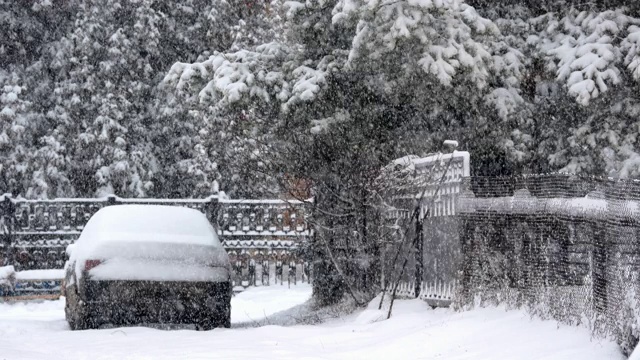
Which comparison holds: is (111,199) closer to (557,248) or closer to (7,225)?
(7,225)

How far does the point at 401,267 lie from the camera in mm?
10812

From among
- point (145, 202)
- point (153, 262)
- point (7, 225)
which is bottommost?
point (153, 262)

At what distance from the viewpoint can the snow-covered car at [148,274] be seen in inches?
385

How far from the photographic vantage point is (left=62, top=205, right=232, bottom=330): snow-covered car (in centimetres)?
978

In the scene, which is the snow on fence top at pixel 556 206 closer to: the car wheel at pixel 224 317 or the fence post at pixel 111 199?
the car wheel at pixel 224 317

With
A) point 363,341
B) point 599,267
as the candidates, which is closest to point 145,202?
point 363,341

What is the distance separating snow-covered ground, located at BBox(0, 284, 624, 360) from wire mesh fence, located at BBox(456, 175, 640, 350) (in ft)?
0.63

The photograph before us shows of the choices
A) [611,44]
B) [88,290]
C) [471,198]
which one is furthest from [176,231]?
[611,44]

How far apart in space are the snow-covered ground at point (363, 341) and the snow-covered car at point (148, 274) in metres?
0.32

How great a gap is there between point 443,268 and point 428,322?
112 centimetres

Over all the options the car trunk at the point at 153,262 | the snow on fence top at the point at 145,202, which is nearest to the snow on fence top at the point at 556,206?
the car trunk at the point at 153,262

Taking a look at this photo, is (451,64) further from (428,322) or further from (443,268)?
(428,322)

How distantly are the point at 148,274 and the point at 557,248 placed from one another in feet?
15.0

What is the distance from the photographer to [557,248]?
750 centimetres
